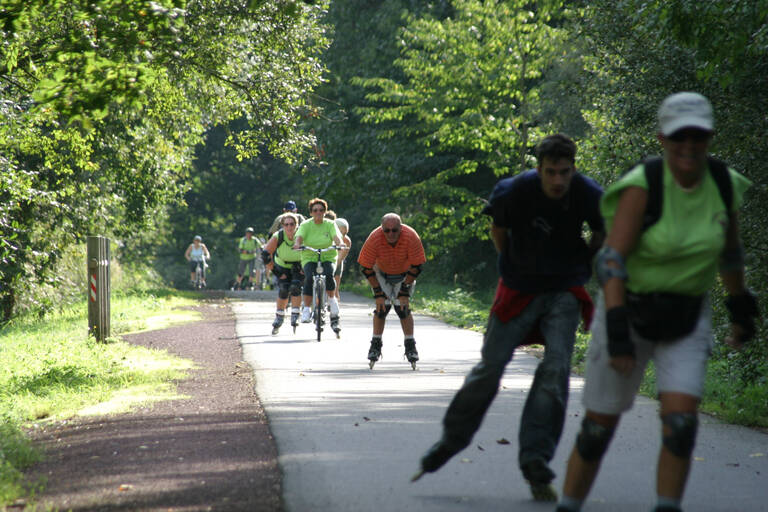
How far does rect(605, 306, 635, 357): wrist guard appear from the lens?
3.90 metres

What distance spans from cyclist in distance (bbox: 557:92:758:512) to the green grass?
3.39 metres

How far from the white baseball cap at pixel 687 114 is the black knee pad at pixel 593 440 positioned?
3.78 feet

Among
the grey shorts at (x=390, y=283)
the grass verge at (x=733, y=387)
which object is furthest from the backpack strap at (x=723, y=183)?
the grey shorts at (x=390, y=283)

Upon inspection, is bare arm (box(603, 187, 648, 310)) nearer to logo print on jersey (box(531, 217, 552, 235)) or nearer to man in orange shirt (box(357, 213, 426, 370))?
logo print on jersey (box(531, 217, 552, 235))

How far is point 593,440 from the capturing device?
4.16m

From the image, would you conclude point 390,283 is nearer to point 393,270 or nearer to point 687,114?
point 393,270

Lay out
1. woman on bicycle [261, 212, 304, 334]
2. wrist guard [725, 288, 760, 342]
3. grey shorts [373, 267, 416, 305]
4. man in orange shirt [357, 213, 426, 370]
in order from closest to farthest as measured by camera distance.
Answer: wrist guard [725, 288, 760, 342], man in orange shirt [357, 213, 426, 370], grey shorts [373, 267, 416, 305], woman on bicycle [261, 212, 304, 334]

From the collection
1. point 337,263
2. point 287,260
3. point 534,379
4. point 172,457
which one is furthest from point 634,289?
point 287,260

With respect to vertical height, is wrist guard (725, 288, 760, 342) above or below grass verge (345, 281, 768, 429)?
above

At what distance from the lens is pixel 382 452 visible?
6.58 m

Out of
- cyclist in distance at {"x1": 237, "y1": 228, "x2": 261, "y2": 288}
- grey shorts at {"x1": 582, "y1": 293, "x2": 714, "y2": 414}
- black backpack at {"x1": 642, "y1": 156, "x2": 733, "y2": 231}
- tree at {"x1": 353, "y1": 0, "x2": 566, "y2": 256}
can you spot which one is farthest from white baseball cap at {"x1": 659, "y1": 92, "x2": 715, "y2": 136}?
cyclist in distance at {"x1": 237, "y1": 228, "x2": 261, "y2": 288}

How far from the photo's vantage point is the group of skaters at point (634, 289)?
3.92 m

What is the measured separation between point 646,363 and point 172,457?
3.35m

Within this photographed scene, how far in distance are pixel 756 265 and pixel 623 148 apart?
411 cm
